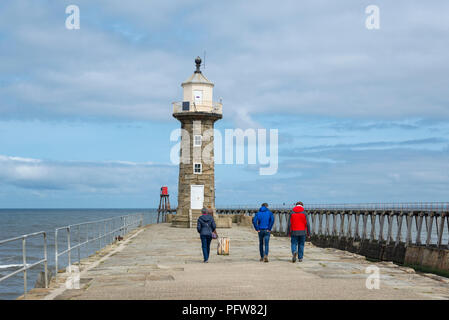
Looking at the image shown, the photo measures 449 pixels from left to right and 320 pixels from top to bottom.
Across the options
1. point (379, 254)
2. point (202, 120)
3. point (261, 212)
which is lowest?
point (379, 254)

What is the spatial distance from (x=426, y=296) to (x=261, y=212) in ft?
21.2

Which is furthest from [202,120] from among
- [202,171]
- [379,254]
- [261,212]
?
[261,212]

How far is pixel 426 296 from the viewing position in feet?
31.2

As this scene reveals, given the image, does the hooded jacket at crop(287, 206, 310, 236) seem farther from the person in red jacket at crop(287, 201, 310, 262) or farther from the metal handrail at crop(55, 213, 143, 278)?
the metal handrail at crop(55, 213, 143, 278)

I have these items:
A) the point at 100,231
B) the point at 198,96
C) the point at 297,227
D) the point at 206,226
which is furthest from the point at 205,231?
the point at 198,96

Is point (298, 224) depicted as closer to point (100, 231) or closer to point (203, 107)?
point (100, 231)

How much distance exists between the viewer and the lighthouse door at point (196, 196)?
121 ft

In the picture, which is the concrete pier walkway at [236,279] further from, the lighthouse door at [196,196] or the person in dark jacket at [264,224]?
the lighthouse door at [196,196]

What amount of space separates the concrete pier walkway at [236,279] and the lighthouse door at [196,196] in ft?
62.8

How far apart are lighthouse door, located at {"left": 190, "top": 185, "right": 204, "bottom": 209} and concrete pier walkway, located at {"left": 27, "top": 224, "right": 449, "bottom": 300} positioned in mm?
19151

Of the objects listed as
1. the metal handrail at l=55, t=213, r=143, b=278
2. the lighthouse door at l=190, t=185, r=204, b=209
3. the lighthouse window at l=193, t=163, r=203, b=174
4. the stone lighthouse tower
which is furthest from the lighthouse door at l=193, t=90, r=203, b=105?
the metal handrail at l=55, t=213, r=143, b=278

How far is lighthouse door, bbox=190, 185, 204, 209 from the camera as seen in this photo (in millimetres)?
36969
